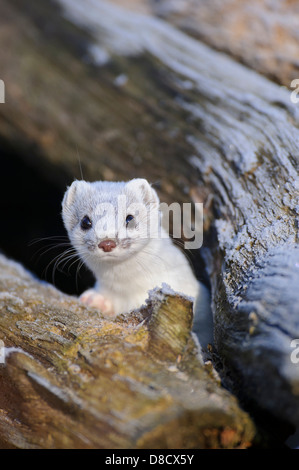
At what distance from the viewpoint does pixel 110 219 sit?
253 cm

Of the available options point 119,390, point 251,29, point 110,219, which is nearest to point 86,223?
point 110,219

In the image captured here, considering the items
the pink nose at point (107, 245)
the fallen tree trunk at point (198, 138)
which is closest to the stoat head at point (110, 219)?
the pink nose at point (107, 245)

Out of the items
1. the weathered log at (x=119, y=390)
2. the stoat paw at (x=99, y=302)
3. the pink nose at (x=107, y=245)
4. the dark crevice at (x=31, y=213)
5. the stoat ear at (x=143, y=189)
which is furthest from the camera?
the dark crevice at (x=31, y=213)

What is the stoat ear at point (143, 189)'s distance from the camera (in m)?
2.75

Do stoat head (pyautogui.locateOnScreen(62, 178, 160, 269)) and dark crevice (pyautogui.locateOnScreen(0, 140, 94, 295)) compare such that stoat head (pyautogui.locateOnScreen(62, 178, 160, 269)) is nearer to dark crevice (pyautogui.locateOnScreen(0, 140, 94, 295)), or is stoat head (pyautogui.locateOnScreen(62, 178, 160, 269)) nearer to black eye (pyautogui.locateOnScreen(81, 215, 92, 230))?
black eye (pyautogui.locateOnScreen(81, 215, 92, 230))

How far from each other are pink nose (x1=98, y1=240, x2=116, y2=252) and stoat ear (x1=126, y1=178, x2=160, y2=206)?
47 cm

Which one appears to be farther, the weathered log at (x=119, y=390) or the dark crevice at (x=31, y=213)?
the dark crevice at (x=31, y=213)

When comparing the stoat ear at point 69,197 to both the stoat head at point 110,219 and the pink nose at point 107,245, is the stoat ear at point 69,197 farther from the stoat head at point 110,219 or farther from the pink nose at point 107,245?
the pink nose at point 107,245

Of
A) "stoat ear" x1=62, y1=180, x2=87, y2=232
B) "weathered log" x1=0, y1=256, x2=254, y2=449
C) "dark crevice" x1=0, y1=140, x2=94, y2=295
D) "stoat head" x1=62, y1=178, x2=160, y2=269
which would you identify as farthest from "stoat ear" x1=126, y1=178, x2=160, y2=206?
"dark crevice" x1=0, y1=140, x2=94, y2=295

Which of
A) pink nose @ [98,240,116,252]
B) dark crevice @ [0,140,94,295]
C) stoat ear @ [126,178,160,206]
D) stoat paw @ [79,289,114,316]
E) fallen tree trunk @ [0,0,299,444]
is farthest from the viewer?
dark crevice @ [0,140,94,295]

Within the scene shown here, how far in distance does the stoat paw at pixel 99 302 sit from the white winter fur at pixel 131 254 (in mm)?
33

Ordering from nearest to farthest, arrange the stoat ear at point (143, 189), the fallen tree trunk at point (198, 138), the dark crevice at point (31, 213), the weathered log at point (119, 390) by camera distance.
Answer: the weathered log at point (119, 390) < the fallen tree trunk at point (198, 138) < the stoat ear at point (143, 189) < the dark crevice at point (31, 213)

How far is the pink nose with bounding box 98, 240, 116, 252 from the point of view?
94.3 inches
